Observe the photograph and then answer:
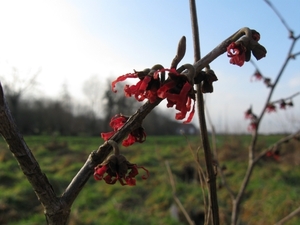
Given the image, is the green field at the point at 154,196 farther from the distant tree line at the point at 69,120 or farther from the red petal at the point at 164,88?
the distant tree line at the point at 69,120

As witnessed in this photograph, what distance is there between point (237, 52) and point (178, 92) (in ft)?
0.53

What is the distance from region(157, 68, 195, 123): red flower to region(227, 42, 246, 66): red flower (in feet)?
0.42

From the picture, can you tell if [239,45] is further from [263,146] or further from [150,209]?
[263,146]

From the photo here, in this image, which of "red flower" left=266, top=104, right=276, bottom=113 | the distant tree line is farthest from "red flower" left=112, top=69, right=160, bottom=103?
the distant tree line

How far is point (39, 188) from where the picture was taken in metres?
0.65

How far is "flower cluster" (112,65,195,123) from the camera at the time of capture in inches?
24.6

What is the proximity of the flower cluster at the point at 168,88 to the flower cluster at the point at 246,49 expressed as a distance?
0.13m

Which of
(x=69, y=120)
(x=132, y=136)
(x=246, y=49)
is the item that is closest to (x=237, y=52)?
(x=246, y=49)

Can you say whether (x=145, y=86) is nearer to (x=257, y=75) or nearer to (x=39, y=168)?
(x=39, y=168)

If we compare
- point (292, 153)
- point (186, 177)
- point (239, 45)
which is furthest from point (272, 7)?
point (292, 153)

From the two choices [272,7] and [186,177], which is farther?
[186,177]

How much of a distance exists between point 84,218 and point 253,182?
14.8 ft

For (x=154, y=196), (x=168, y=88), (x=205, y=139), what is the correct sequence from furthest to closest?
(x=154, y=196), (x=205, y=139), (x=168, y=88)

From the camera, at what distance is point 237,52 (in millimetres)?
695
